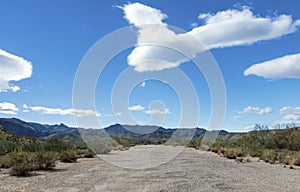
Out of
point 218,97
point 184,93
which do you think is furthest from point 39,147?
point 218,97

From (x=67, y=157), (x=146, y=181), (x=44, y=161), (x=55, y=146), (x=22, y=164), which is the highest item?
(x=55, y=146)

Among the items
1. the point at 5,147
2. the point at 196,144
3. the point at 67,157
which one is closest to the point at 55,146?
the point at 5,147

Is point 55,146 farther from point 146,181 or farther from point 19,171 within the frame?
point 146,181

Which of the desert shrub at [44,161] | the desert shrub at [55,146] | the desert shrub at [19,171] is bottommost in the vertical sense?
the desert shrub at [19,171]

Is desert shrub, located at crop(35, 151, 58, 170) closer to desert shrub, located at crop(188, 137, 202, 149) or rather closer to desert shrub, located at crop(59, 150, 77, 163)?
desert shrub, located at crop(59, 150, 77, 163)

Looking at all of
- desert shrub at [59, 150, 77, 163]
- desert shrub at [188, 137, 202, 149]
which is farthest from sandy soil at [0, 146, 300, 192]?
desert shrub at [188, 137, 202, 149]

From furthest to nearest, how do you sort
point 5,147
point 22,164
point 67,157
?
point 5,147 → point 67,157 → point 22,164

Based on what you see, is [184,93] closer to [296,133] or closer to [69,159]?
[69,159]

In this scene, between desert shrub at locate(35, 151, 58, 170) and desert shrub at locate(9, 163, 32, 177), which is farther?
desert shrub at locate(35, 151, 58, 170)

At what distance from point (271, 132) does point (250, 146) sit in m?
5.35

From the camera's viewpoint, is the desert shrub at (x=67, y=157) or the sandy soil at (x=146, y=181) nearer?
the sandy soil at (x=146, y=181)

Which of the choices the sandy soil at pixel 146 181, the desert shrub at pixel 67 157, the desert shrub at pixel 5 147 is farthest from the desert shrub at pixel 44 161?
the desert shrub at pixel 5 147

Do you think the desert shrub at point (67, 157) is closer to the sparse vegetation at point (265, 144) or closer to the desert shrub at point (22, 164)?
the desert shrub at point (22, 164)

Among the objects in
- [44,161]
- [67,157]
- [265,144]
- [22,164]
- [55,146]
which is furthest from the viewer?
[265,144]
